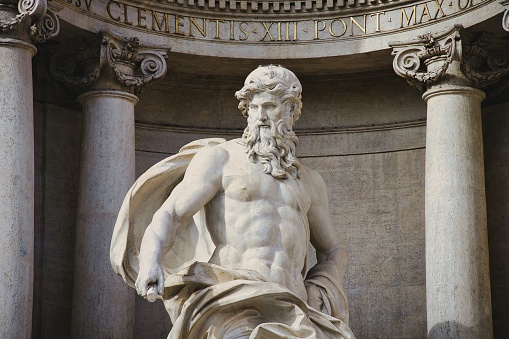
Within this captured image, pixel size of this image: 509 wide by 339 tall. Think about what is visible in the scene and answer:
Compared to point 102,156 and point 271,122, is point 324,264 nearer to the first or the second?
point 271,122

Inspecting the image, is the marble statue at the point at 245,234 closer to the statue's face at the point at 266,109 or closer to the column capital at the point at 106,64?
the statue's face at the point at 266,109

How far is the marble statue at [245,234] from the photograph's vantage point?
14812mm

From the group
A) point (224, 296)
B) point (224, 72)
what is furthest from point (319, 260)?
point (224, 72)

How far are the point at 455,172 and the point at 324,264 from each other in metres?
3.70

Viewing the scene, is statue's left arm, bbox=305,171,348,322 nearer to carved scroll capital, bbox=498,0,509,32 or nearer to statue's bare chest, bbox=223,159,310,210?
statue's bare chest, bbox=223,159,310,210

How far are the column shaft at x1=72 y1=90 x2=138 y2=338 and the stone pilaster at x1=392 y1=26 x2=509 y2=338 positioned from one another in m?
3.15

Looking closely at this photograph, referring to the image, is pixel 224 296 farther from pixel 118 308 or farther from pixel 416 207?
pixel 416 207

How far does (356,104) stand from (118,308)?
4.07 m

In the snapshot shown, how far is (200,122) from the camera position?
2102 cm

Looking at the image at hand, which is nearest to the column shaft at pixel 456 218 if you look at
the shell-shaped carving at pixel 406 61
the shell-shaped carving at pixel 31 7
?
the shell-shaped carving at pixel 406 61

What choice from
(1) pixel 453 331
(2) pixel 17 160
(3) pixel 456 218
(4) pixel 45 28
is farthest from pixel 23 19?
(1) pixel 453 331

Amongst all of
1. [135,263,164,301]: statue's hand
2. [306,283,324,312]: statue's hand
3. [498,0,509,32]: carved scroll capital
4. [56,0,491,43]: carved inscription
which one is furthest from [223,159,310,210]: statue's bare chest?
[56,0,491,43]: carved inscription

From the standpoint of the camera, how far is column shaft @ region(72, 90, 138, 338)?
61.7 ft

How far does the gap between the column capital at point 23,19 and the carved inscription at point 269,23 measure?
1.15 m
